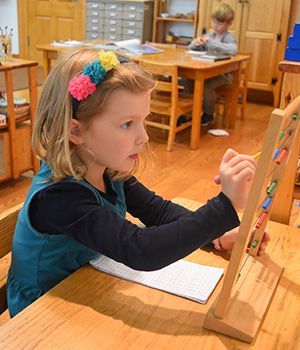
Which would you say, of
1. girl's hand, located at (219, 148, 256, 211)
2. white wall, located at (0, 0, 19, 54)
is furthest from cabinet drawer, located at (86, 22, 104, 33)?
girl's hand, located at (219, 148, 256, 211)

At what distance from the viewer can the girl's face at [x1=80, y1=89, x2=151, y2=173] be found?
0.96 m

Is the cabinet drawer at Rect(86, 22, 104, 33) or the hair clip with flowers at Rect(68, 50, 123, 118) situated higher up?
the hair clip with flowers at Rect(68, 50, 123, 118)

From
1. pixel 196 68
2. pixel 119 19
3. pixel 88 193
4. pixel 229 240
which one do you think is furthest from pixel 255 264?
pixel 119 19

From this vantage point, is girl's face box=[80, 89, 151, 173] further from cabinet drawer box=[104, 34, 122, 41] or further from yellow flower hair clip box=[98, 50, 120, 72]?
cabinet drawer box=[104, 34, 122, 41]

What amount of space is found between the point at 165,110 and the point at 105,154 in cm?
320

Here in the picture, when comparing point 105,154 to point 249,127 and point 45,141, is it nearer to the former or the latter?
point 45,141

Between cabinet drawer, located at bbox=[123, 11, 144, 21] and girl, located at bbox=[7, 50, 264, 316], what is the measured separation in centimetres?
609

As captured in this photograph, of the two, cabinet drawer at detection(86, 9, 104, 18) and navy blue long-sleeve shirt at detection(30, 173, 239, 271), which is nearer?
navy blue long-sleeve shirt at detection(30, 173, 239, 271)

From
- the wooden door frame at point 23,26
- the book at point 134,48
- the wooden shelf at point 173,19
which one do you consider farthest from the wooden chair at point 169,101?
the wooden door frame at point 23,26

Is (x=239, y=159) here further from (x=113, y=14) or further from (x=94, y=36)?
(x=94, y=36)

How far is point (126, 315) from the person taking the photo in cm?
85

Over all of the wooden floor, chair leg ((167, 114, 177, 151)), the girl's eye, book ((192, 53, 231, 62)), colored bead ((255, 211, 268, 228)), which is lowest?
the wooden floor

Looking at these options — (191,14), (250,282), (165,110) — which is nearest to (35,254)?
(250,282)

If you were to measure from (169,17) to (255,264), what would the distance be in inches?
246
